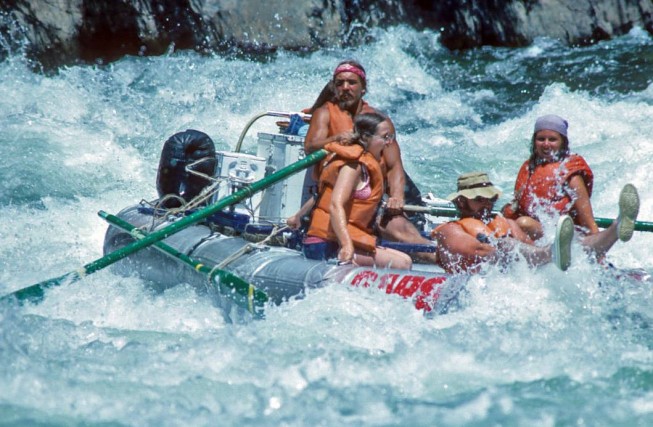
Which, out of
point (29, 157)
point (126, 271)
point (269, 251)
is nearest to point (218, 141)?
point (29, 157)

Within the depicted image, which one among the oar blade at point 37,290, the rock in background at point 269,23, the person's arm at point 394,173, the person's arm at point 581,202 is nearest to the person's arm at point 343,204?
the person's arm at point 394,173

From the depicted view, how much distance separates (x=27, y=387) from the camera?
419 centimetres

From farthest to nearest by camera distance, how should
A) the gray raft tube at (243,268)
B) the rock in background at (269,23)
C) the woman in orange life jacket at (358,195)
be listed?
the rock in background at (269,23), the woman in orange life jacket at (358,195), the gray raft tube at (243,268)

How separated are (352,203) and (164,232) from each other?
42.6 inches

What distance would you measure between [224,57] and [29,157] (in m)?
3.91

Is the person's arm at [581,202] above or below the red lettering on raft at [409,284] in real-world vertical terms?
above

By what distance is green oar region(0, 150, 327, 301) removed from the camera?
16.9 ft

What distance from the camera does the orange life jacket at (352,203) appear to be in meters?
5.28

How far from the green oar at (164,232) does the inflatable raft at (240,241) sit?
0.21 m

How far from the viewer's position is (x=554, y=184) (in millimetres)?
5164

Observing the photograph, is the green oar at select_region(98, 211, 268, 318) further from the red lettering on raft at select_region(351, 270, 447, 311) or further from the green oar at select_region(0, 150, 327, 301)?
the red lettering on raft at select_region(351, 270, 447, 311)

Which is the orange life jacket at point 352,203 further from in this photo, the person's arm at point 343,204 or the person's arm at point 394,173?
the person's arm at point 394,173

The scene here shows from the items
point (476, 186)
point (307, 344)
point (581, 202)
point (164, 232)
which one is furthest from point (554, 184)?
point (164, 232)

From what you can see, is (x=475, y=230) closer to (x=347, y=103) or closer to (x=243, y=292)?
(x=243, y=292)
